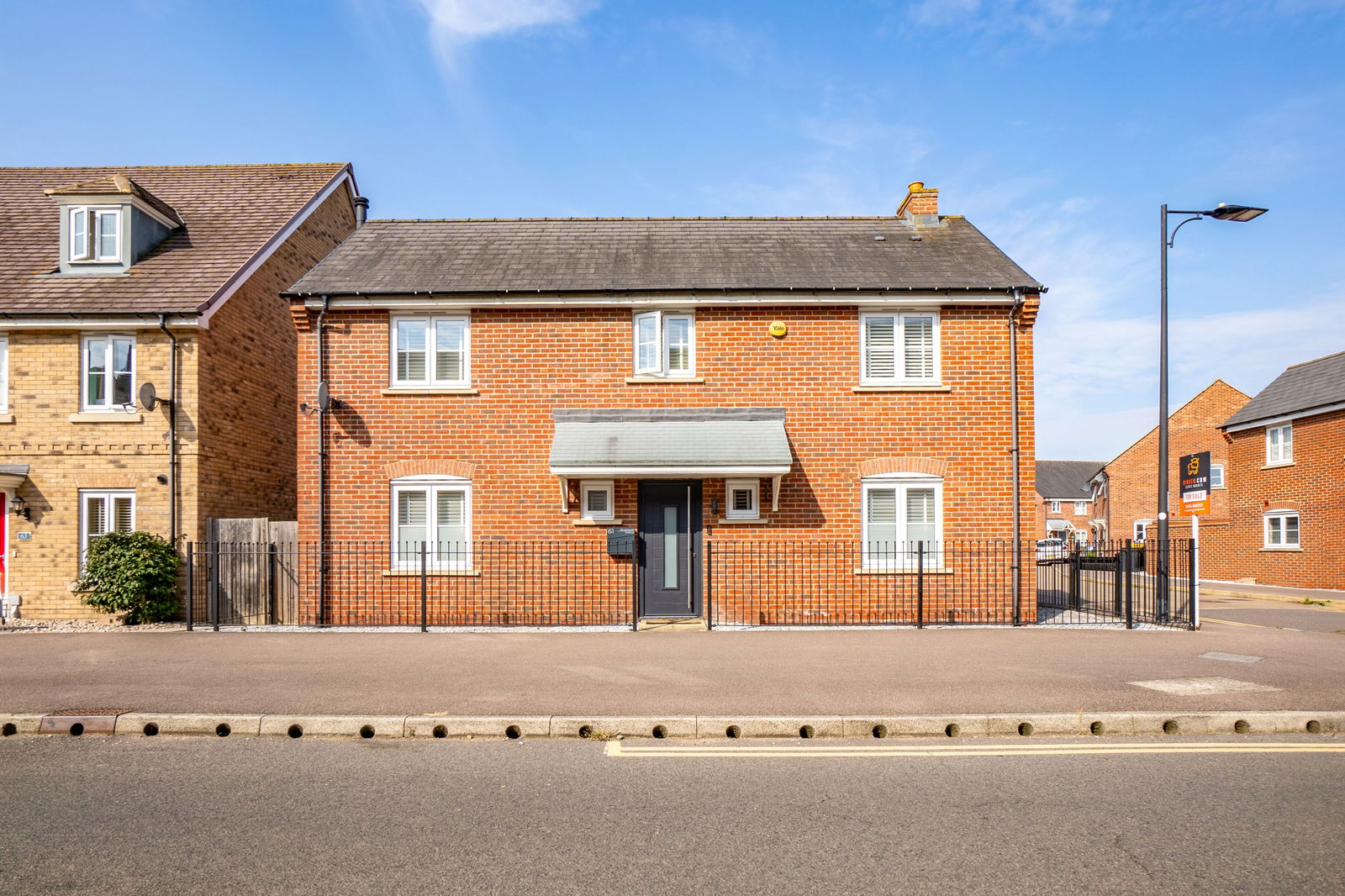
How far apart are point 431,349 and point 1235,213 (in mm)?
12822

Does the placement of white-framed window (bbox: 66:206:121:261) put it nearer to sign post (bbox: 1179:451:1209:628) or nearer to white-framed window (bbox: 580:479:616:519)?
white-framed window (bbox: 580:479:616:519)

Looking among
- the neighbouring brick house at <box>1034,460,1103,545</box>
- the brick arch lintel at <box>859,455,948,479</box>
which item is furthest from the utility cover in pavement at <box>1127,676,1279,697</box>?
the neighbouring brick house at <box>1034,460,1103,545</box>

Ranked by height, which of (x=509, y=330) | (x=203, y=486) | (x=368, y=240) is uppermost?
(x=368, y=240)

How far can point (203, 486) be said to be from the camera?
14.9m

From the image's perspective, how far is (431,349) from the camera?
1428cm

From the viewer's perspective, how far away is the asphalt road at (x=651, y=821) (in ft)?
14.0

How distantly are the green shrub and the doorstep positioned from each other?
303 inches

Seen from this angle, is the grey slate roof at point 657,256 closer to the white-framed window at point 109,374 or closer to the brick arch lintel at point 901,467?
the brick arch lintel at point 901,467

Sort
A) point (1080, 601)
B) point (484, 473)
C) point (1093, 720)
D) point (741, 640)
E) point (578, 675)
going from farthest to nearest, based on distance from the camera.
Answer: point (1080, 601)
point (484, 473)
point (741, 640)
point (578, 675)
point (1093, 720)

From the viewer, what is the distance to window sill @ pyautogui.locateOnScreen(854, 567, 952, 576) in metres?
13.8

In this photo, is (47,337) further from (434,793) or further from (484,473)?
(434,793)

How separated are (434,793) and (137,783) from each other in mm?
2084

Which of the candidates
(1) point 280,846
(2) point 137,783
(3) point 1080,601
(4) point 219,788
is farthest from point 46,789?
(3) point 1080,601

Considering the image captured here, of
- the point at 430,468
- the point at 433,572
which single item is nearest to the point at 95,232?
the point at 430,468
